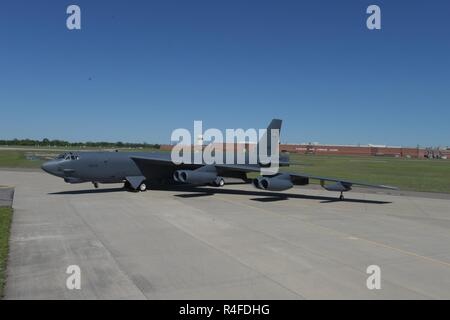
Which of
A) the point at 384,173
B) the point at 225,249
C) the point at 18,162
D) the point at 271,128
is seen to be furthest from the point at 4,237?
the point at 18,162

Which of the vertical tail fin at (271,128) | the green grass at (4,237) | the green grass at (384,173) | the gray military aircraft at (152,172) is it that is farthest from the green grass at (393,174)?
the green grass at (4,237)

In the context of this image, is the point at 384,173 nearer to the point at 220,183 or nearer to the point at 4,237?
the point at 220,183

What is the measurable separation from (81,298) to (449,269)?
873 centimetres

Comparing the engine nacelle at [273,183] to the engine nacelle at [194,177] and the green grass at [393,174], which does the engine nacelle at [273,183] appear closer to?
the green grass at [393,174]

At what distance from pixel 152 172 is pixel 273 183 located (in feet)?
29.6

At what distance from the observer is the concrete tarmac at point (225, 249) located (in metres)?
8.33

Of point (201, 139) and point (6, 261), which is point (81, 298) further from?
point (201, 139)

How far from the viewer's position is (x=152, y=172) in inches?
1077

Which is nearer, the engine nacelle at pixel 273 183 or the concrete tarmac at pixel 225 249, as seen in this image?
the concrete tarmac at pixel 225 249

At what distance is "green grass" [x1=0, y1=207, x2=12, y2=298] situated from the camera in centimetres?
890

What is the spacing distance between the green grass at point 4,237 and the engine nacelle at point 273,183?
1264cm
